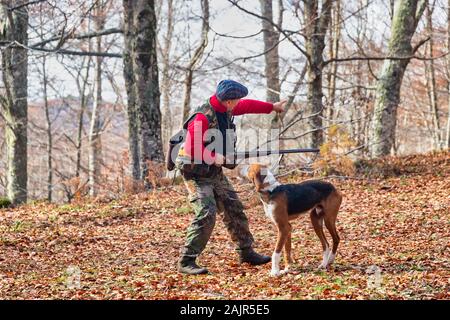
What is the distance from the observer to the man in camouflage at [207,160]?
7.98m

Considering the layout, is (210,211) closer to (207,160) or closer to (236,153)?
(207,160)

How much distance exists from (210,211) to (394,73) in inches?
455

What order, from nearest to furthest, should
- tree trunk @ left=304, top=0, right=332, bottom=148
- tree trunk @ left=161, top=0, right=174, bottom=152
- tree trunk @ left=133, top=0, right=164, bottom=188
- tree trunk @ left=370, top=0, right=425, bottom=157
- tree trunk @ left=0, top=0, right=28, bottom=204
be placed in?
tree trunk @ left=133, top=0, right=164, bottom=188, tree trunk @ left=304, top=0, right=332, bottom=148, tree trunk @ left=370, top=0, right=425, bottom=157, tree trunk @ left=0, top=0, right=28, bottom=204, tree trunk @ left=161, top=0, right=174, bottom=152

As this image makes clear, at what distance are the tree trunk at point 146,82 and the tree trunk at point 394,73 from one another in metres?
6.00

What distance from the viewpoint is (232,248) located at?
10.5 metres

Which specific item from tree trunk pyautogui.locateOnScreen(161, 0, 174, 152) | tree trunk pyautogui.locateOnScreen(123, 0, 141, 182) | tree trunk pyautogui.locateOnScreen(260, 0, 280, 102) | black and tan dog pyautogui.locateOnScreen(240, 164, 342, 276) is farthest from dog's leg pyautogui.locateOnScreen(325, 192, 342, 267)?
tree trunk pyautogui.locateOnScreen(161, 0, 174, 152)

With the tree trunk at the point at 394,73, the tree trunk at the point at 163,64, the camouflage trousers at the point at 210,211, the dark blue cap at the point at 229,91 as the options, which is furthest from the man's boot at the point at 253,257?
the tree trunk at the point at 163,64

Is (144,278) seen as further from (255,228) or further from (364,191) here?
(364,191)

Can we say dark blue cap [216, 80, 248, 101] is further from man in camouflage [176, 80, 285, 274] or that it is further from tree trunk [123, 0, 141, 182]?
tree trunk [123, 0, 141, 182]

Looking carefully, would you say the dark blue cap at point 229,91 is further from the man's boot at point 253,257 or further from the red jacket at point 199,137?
the man's boot at point 253,257

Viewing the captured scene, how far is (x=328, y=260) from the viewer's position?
27.1ft

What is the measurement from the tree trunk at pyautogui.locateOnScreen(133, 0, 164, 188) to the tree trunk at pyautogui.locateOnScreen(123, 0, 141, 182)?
0.86 feet

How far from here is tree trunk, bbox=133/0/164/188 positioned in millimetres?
17266
